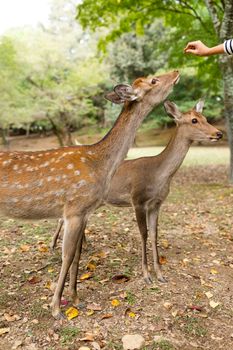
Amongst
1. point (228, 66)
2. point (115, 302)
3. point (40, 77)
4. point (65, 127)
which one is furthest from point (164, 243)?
point (65, 127)

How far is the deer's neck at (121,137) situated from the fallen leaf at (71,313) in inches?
45.7

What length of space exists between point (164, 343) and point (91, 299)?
88cm

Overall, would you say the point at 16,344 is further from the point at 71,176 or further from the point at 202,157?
the point at 202,157

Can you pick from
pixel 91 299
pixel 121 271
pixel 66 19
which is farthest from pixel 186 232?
pixel 66 19

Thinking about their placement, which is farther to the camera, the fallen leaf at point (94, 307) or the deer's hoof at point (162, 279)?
the deer's hoof at point (162, 279)

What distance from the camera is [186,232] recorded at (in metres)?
5.71

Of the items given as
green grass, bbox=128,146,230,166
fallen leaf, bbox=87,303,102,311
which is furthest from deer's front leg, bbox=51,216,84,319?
green grass, bbox=128,146,230,166

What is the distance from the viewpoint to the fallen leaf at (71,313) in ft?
10.8

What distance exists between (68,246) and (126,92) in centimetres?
134

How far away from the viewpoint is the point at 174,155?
4312 millimetres

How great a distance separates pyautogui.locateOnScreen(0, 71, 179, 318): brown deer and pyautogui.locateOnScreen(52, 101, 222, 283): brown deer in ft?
2.52

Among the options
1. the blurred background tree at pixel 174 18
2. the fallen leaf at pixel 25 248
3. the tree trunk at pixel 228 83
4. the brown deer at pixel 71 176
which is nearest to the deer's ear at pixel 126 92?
the brown deer at pixel 71 176

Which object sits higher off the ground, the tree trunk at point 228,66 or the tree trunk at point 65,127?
the tree trunk at point 228,66

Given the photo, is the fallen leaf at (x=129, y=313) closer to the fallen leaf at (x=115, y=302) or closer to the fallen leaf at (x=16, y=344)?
the fallen leaf at (x=115, y=302)
